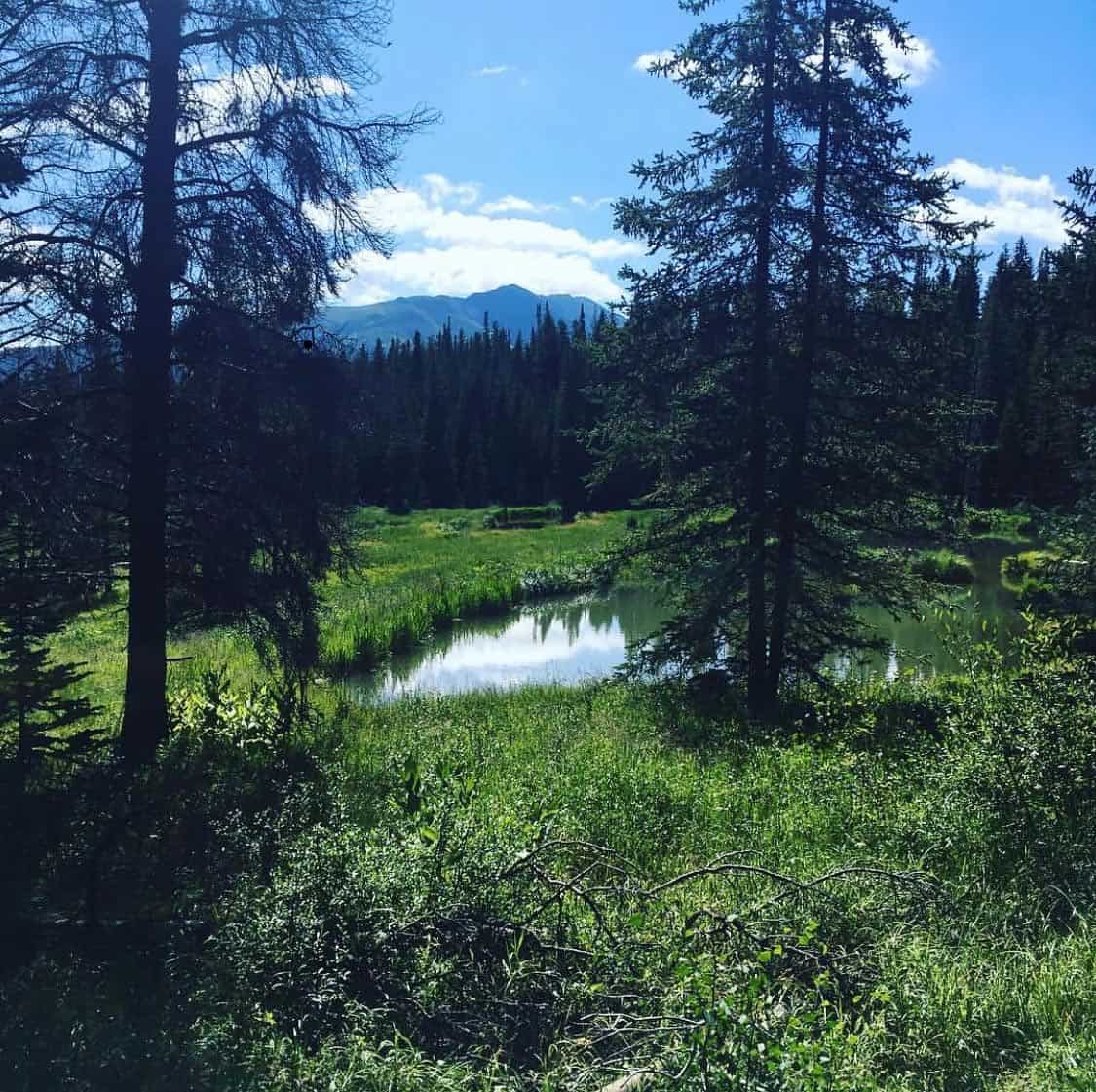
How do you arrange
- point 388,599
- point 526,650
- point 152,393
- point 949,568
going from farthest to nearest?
point 949,568
point 388,599
point 526,650
point 152,393

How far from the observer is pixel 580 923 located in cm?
462

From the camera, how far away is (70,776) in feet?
21.6

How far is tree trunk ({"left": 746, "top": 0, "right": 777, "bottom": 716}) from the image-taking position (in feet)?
37.2

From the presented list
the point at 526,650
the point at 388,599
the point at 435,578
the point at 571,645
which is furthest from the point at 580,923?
the point at 435,578

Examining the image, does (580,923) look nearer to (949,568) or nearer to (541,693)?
(541,693)

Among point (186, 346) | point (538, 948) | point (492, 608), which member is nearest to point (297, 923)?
point (538, 948)

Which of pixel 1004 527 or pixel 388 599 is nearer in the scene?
pixel 388 599

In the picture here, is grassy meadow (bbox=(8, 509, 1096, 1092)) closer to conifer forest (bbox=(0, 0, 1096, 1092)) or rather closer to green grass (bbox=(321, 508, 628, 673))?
conifer forest (bbox=(0, 0, 1096, 1092))

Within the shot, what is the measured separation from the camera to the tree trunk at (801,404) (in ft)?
36.5

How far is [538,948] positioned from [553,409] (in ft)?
221

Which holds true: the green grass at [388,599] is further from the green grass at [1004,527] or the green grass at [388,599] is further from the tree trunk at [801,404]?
the green grass at [1004,527]

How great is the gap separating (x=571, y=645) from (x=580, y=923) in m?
17.0

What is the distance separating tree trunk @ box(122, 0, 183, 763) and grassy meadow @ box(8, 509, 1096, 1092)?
66 centimetres

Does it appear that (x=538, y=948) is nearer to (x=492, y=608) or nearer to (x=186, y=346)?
(x=186, y=346)
